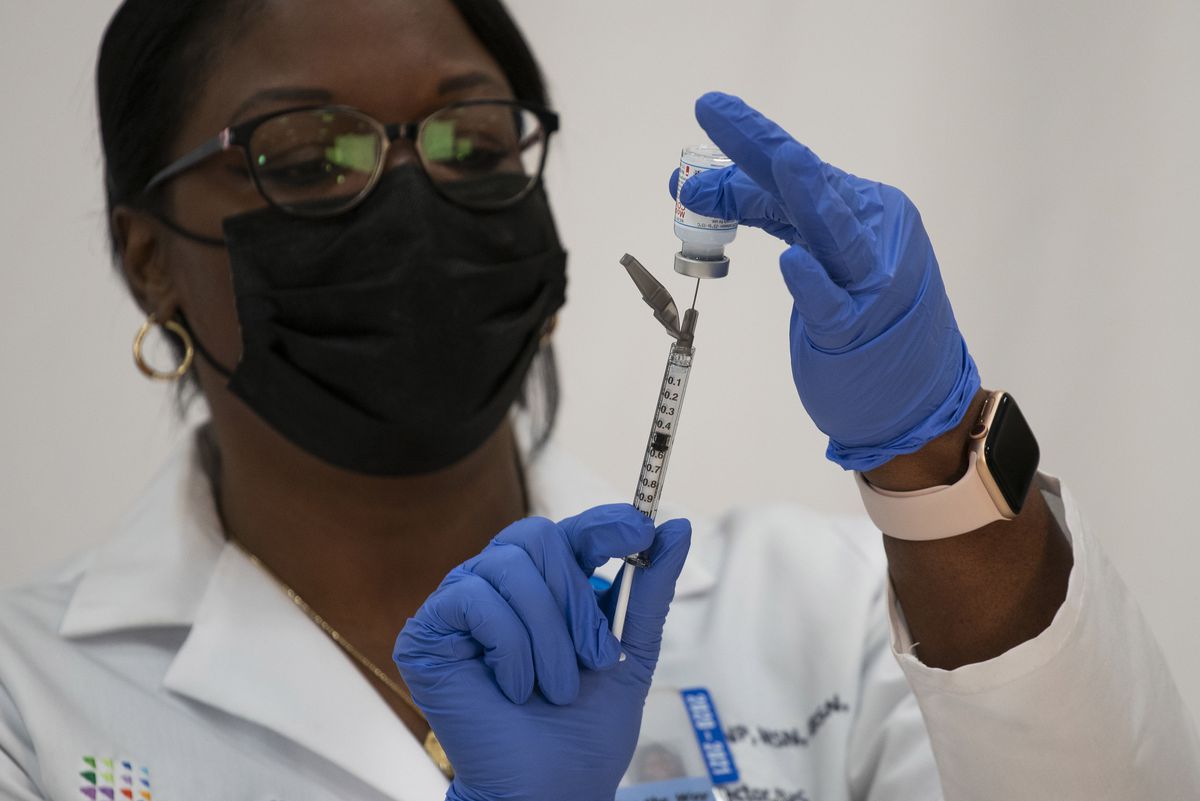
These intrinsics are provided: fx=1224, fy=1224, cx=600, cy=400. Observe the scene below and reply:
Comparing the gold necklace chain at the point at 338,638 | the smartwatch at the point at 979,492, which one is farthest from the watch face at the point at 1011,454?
the gold necklace chain at the point at 338,638

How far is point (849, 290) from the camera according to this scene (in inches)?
39.4

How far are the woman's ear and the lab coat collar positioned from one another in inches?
8.7

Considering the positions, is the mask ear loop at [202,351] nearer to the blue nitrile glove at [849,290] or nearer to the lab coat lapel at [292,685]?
the lab coat lapel at [292,685]

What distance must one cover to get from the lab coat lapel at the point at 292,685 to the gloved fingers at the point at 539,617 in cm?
29

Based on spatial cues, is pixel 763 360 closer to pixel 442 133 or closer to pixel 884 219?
pixel 442 133

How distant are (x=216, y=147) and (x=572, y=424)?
1148mm

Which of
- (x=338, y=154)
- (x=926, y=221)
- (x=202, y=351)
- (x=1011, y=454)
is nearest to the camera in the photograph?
(x=1011, y=454)

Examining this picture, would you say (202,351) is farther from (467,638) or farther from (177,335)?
(467,638)

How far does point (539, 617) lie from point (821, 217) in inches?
16.9

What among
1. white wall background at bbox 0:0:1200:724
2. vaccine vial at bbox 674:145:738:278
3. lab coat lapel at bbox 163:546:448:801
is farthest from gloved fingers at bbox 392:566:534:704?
white wall background at bbox 0:0:1200:724

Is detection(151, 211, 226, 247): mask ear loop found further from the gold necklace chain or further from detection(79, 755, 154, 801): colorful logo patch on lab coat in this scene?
detection(79, 755, 154, 801): colorful logo patch on lab coat

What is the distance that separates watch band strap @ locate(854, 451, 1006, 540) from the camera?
104 centimetres

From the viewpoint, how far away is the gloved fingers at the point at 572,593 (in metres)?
1.12

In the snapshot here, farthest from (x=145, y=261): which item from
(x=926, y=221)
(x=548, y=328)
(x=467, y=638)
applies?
(x=926, y=221)
